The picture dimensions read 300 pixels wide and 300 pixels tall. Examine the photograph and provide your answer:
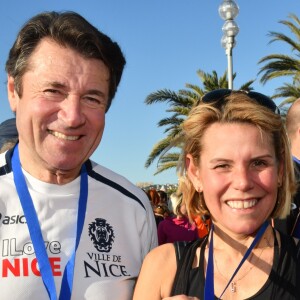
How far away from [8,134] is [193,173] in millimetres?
1425

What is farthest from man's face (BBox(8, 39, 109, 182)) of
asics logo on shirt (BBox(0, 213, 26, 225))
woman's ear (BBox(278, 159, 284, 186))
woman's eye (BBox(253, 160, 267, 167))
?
woman's ear (BBox(278, 159, 284, 186))

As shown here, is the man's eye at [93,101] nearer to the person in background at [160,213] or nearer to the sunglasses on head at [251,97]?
the sunglasses on head at [251,97]

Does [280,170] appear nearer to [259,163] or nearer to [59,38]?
[259,163]

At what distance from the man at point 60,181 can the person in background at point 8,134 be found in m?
0.54

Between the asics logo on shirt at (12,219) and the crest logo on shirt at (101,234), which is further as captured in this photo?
the crest logo on shirt at (101,234)

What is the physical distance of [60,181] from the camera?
98.3 inches

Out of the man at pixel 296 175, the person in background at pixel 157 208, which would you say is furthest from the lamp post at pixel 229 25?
the man at pixel 296 175

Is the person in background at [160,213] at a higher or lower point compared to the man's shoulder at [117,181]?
lower

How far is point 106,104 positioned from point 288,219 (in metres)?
1.97

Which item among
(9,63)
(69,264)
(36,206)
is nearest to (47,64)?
(9,63)

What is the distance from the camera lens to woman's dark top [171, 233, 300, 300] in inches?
81.0

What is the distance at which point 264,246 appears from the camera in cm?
229

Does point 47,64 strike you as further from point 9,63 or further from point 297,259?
point 297,259

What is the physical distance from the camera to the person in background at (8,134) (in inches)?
122
